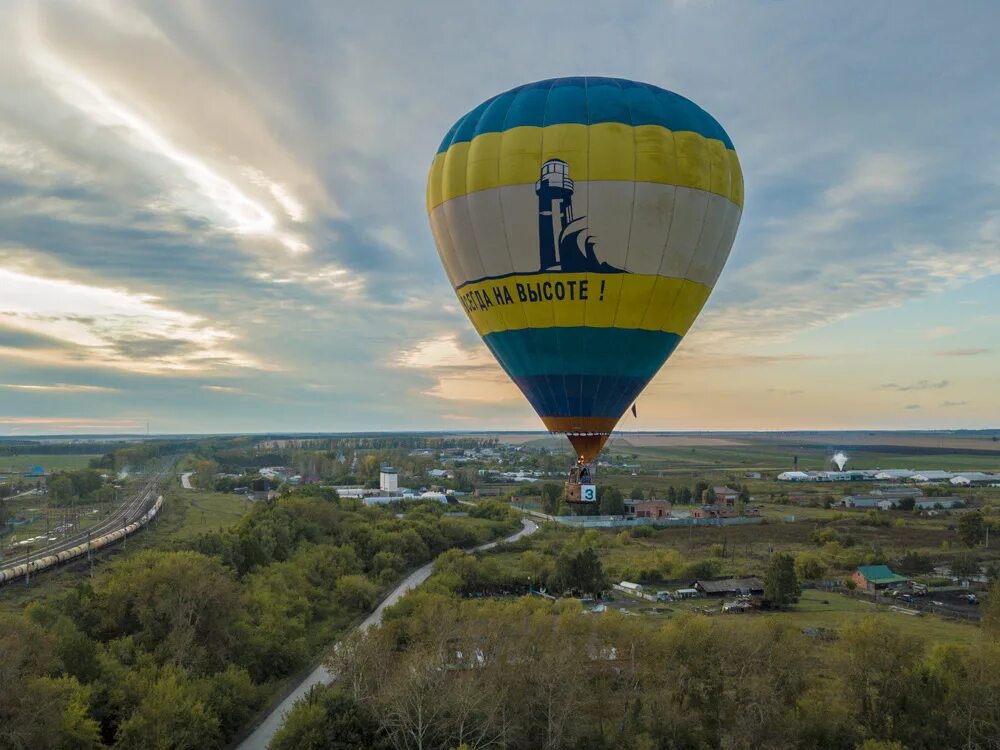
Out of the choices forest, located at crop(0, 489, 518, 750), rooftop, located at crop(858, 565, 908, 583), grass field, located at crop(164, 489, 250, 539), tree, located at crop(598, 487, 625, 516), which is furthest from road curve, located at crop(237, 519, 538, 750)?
tree, located at crop(598, 487, 625, 516)

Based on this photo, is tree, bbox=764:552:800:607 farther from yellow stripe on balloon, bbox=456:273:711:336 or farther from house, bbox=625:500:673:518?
house, bbox=625:500:673:518

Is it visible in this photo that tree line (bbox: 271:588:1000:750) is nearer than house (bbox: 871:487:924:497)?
Yes

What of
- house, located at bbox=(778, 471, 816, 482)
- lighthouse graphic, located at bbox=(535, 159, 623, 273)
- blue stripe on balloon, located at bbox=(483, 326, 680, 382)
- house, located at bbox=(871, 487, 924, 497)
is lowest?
house, located at bbox=(871, 487, 924, 497)

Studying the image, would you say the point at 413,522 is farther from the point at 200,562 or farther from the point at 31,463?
the point at 31,463

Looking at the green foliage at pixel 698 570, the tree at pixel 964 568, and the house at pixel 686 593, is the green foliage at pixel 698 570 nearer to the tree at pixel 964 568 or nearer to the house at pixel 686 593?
the house at pixel 686 593

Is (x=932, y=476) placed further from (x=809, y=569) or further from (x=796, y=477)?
(x=809, y=569)

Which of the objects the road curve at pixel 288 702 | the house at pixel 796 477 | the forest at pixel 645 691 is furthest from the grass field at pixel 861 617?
the house at pixel 796 477
